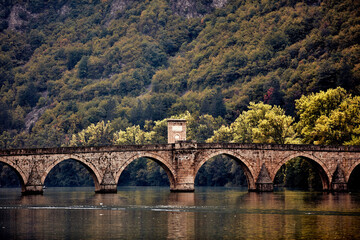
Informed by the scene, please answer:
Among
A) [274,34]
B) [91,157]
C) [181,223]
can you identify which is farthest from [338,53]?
[181,223]

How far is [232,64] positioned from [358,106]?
8363cm

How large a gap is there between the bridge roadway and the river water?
9.47m

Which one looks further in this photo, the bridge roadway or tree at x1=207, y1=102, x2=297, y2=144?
tree at x1=207, y1=102, x2=297, y2=144

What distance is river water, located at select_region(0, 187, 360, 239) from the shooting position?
39500mm

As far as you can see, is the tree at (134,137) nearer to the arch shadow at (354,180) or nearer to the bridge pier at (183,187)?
the bridge pier at (183,187)

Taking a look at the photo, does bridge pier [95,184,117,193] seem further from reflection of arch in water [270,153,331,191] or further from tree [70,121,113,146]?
tree [70,121,113,146]

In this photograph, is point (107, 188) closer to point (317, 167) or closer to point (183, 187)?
point (183, 187)

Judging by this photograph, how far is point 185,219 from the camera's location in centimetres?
4725

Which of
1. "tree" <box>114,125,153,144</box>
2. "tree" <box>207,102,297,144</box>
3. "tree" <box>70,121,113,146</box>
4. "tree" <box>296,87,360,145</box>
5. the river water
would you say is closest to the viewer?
the river water

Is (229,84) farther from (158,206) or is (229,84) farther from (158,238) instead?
(158,238)

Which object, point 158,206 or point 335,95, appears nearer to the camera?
point 158,206

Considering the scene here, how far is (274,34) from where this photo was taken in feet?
539

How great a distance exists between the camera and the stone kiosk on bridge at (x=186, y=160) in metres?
73.0

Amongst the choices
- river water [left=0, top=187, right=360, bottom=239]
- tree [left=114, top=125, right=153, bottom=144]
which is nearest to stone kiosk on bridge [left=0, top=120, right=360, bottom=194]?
river water [left=0, top=187, right=360, bottom=239]
